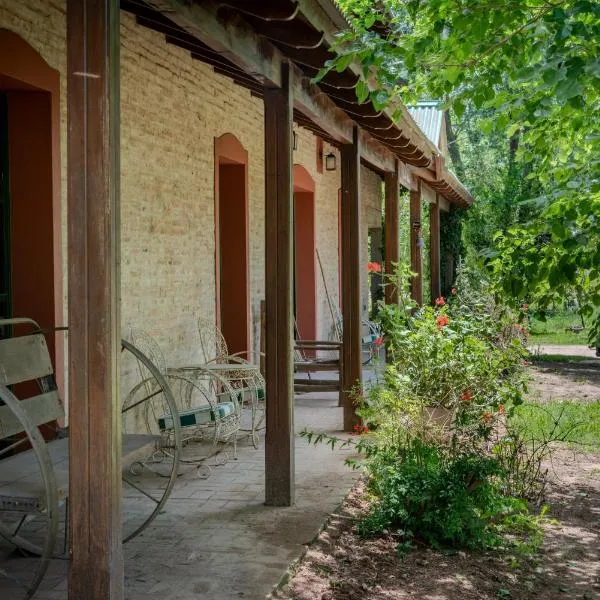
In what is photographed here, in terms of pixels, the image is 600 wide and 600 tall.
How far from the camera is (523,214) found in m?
17.9

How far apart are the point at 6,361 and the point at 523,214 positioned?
49.2 feet

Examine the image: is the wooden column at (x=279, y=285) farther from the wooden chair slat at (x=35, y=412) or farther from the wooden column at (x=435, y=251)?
the wooden column at (x=435, y=251)

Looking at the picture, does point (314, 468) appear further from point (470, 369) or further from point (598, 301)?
point (598, 301)

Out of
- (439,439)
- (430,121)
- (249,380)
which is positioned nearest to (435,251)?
(430,121)

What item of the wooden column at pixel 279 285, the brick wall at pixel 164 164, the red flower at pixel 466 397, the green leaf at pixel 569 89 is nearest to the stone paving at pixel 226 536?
the wooden column at pixel 279 285

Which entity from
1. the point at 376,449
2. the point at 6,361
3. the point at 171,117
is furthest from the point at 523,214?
the point at 6,361

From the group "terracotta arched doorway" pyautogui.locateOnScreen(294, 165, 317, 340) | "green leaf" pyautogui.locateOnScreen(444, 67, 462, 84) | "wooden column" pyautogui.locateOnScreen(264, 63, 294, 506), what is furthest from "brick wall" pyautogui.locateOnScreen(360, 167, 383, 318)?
"green leaf" pyautogui.locateOnScreen(444, 67, 462, 84)

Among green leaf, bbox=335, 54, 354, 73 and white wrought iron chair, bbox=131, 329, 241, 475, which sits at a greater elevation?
green leaf, bbox=335, 54, 354, 73

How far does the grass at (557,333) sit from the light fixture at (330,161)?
241 inches

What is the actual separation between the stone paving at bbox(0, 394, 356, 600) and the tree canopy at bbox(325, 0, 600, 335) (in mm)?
1758

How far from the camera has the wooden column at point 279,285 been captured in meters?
5.32

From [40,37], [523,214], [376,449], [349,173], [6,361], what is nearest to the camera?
[6,361]

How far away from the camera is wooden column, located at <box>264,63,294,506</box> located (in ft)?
17.5

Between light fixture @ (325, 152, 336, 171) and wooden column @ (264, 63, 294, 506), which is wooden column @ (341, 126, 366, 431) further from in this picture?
light fixture @ (325, 152, 336, 171)
